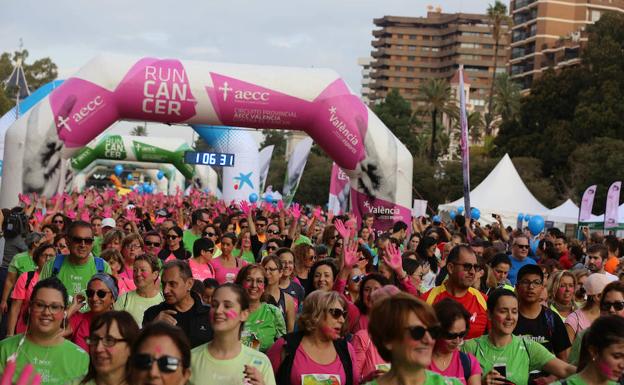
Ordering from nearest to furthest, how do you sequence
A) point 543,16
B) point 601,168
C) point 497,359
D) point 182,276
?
point 497,359 → point 182,276 → point 601,168 → point 543,16

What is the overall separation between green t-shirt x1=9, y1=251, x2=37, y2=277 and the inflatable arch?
7.93 m

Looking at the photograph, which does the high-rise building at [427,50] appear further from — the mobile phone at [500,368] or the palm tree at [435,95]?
the mobile phone at [500,368]

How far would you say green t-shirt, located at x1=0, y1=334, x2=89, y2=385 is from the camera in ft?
17.0

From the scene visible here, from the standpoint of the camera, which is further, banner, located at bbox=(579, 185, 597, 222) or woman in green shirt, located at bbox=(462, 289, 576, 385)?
banner, located at bbox=(579, 185, 597, 222)

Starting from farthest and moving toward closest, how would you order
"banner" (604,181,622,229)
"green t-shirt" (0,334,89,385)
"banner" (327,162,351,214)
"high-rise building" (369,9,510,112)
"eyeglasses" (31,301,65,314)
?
1. "high-rise building" (369,9,510,112)
2. "banner" (327,162,351,214)
3. "banner" (604,181,622,229)
4. "eyeglasses" (31,301,65,314)
5. "green t-shirt" (0,334,89,385)

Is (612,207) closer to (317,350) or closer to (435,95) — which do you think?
(317,350)

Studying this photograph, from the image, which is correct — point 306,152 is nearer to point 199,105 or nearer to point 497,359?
point 199,105

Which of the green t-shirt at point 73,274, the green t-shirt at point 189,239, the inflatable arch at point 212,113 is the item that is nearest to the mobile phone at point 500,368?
the green t-shirt at point 73,274

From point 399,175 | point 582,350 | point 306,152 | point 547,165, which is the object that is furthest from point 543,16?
point 582,350

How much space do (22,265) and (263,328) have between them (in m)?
3.29

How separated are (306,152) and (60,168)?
36.9 ft

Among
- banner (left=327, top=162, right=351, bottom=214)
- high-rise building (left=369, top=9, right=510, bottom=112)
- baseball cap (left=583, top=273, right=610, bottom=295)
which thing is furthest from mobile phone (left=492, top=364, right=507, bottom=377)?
high-rise building (left=369, top=9, right=510, bottom=112)

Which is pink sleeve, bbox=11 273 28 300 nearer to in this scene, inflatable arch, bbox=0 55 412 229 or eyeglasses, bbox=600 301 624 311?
eyeglasses, bbox=600 301 624 311

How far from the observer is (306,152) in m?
28.0
